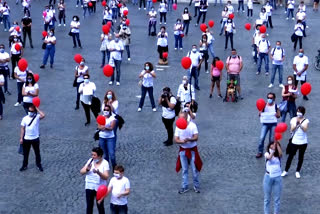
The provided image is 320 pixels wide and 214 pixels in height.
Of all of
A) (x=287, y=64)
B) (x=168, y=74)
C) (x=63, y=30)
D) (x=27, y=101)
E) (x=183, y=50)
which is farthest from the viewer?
(x=63, y=30)

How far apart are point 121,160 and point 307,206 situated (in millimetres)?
4460

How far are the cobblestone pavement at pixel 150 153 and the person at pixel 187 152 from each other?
25cm

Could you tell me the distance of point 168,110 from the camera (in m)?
16.6

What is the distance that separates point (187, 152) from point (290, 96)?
4.99m

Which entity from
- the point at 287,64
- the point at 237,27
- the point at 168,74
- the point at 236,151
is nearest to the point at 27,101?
the point at 236,151

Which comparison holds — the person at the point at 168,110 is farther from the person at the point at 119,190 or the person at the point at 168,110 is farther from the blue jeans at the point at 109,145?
the person at the point at 119,190

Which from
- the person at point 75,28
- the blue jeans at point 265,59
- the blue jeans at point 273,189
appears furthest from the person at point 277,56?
the blue jeans at point 273,189

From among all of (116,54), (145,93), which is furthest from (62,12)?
(145,93)

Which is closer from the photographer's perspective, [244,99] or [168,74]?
[244,99]

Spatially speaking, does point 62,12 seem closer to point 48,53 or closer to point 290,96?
point 48,53

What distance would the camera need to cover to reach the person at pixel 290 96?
677 inches

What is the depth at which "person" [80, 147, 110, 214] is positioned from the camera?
11.6 m

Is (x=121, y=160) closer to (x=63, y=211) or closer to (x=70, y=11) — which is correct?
(x=63, y=211)

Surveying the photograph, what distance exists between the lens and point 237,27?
33.6m
